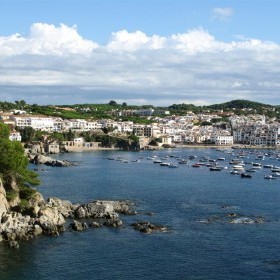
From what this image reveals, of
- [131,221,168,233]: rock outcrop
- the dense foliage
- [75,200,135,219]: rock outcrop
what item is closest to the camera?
[131,221,168,233]: rock outcrop

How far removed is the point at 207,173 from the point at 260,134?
69389 mm

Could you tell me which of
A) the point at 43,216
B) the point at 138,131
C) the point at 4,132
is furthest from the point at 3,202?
the point at 138,131

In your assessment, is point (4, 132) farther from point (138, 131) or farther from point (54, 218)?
point (138, 131)

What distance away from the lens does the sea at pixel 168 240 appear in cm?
2711

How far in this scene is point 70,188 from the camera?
52281 millimetres

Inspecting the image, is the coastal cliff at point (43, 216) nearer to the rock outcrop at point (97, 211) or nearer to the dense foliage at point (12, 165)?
the rock outcrop at point (97, 211)

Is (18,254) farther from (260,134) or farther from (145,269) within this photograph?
(260,134)

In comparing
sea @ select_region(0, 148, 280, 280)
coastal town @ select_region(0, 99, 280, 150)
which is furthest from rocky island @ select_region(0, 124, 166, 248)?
coastal town @ select_region(0, 99, 280, 150)

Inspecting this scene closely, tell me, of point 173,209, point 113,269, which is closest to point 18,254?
point 113,269

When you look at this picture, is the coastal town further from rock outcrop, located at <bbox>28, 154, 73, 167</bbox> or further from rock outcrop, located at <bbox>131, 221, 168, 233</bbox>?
rock outcrop, located at <bbox>131, 221, 168, 233</bbox>

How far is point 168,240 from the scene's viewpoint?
3269cm

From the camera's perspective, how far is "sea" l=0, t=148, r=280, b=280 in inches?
1067

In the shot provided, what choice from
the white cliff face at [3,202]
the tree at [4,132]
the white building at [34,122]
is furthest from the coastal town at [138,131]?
the white cliff face at [3,202]

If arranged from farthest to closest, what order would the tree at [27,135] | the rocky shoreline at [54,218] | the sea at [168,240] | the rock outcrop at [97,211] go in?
the tree at [27,135] → the rock outcrop at [97,211] → the rocky shoreline at [54,218] → the sea at [168,240]
